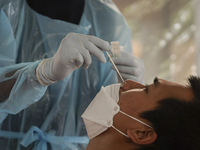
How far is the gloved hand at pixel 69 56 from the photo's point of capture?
2.96ft

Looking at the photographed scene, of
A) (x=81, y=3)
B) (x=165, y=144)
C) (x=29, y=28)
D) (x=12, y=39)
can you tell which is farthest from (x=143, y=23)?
(x=165, y=144)

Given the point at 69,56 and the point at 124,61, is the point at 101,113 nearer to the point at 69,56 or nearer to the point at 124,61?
the point at 69,56

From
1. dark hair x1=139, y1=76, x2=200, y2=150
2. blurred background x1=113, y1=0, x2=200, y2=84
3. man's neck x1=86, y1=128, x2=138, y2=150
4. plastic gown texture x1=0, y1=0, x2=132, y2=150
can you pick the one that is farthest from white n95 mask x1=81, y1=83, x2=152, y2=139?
blurred background x1=113, y1=0, x2=200, y2=84

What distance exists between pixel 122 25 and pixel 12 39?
2.36 ft

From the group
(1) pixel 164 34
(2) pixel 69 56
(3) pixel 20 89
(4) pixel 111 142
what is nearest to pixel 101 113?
(4) pixel 111 142

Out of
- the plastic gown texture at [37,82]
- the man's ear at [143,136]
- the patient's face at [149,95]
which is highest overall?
the patient's face at [149,95]

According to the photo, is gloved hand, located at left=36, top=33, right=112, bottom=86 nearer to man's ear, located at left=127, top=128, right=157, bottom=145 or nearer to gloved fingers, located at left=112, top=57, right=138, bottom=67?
gloved fingers, located at left=112, top=57, right=138, bottom=67

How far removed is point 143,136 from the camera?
788 millimetres

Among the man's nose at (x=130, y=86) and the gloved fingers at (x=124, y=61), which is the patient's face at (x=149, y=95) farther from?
the gloved fingers at (x=124, y=61)

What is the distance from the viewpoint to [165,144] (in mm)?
732

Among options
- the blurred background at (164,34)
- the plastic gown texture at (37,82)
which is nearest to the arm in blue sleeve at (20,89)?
the plastic gown texture at (37,82)

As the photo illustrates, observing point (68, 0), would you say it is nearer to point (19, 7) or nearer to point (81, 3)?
point (81, 3)

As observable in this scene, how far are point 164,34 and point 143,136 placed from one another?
4.80 feet

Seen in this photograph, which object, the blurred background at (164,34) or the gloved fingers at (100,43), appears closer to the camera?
the gloved fingers at (100,43)
